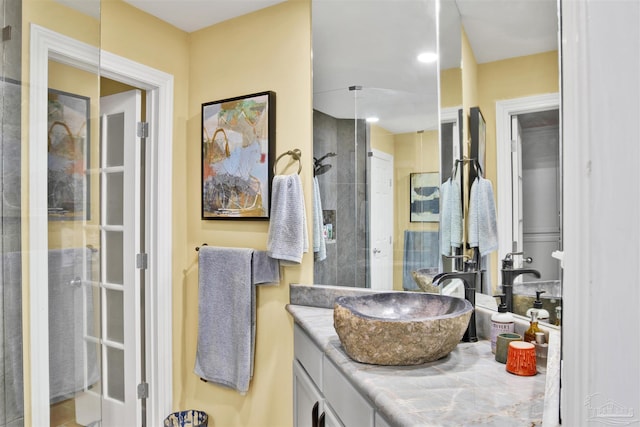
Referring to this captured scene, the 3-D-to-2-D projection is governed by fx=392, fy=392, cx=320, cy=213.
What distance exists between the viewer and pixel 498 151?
4.39 ft

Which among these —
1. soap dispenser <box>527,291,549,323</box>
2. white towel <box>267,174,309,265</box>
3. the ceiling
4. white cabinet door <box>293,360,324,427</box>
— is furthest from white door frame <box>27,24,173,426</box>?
soap dispenser <box>527,291,549,323</box>

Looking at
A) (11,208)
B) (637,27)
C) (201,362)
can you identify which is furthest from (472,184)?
(201,362)

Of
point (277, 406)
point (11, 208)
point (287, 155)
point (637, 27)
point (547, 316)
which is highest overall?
point (287, 155)

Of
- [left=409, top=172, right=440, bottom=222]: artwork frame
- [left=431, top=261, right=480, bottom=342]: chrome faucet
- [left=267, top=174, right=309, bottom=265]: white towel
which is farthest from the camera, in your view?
[left=267, top=174, right=309, bottom=265]: white towel

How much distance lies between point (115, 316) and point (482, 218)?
2208mm

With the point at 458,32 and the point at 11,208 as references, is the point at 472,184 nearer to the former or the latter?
→ the point at 458,32

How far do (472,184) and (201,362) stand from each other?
175cm

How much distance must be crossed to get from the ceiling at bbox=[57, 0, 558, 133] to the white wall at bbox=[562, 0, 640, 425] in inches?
44.5

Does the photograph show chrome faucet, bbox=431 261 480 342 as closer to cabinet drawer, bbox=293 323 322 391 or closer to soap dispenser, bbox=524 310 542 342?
soap dispenser, bbox=524 310 542 342

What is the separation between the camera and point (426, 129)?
176 cm

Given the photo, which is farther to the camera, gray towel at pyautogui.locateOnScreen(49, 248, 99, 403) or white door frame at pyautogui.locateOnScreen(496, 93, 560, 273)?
white door frame at pyautogui.locateOnScreen(496, 93, 560, 273)

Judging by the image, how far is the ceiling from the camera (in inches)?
64.4

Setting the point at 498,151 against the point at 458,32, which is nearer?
the point at 498,151

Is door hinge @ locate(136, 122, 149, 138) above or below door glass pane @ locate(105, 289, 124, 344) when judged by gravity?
above
